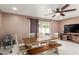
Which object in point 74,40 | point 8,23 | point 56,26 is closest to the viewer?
Answer: point 8,23

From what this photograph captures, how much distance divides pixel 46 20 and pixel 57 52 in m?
0.77

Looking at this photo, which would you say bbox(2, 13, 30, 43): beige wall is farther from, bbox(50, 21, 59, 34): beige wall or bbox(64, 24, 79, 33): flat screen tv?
bbox(64, 24, 79, 33): flat screen tv

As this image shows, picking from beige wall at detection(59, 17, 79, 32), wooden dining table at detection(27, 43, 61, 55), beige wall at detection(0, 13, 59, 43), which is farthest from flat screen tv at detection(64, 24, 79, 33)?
wooden dining table at detection(27, 43, 61, 55)

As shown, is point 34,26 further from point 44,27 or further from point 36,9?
point 36,9

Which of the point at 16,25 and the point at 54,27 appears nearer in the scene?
the point at 16,25

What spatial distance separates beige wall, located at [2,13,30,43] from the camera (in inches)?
60.2

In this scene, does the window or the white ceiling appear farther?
the window

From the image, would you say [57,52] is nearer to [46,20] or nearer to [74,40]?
[74,40]

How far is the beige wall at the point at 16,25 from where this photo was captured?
1530 millimetres

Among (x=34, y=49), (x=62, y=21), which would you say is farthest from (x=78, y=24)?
(x=34, y=49)

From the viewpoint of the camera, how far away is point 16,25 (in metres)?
1.62

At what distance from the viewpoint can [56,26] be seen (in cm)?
177

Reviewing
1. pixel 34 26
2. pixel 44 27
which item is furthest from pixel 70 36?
pixel 34 26

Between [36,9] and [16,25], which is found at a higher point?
[36,9]
